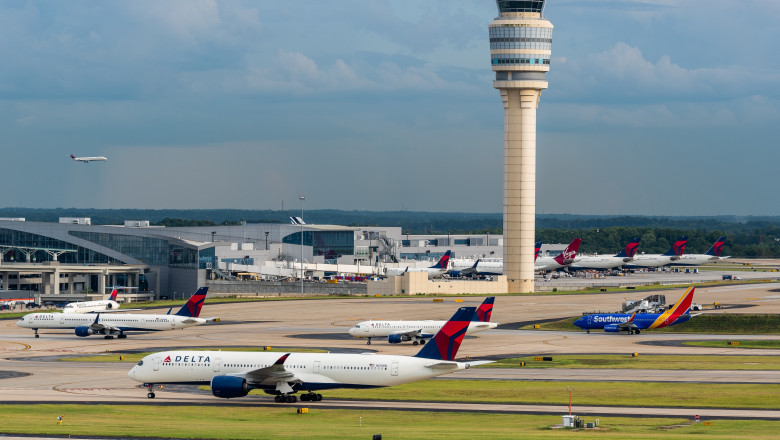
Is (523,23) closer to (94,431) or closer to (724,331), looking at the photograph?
(724,331)

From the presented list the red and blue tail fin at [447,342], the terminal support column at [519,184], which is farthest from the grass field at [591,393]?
the terminal support column at [519,184]

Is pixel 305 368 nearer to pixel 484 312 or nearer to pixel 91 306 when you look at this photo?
pixel 484 312

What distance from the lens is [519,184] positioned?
187000 millimetres

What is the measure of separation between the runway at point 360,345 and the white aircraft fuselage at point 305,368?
163 cm

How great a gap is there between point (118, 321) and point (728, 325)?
7536cm

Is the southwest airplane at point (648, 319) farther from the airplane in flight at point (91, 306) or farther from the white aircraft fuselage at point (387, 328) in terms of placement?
the airplane in flight at point (91, 306)

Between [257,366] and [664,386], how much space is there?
102 feet

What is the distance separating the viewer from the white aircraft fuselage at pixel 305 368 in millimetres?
67750

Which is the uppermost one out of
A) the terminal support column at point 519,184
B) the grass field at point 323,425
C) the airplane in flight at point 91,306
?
the terminal support column at point 519,184

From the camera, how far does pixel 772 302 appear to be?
527 ft

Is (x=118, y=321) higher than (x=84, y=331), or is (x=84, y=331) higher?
(x=118, y=321)

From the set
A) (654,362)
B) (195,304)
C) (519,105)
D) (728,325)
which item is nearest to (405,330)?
(195,304)

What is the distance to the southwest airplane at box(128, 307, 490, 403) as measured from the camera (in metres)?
67.8

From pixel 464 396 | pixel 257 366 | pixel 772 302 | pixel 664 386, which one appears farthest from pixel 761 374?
pixel 772 302
